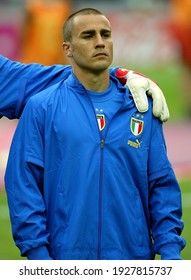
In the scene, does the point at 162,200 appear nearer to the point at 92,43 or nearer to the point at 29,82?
the point at 92,43

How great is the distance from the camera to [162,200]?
19.2 feet

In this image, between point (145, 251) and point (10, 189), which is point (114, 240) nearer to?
point (145, 251)

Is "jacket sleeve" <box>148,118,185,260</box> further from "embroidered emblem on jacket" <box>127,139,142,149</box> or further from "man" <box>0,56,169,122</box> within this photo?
"man" <box>0,56,169,122</box>

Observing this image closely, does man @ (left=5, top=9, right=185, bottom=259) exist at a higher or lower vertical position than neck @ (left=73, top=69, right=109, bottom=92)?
lower

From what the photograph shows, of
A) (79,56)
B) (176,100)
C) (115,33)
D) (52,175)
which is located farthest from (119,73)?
(115,33)

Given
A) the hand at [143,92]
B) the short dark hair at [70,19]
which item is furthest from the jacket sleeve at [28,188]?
the hand at [143,92]

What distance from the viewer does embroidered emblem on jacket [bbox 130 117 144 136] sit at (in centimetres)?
580

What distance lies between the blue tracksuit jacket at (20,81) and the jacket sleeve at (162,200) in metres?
0.63

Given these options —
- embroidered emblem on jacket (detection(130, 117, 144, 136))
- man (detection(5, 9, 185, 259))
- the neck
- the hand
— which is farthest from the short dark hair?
embroidered emblem on jacket (detection(130, 117, 144, 136))

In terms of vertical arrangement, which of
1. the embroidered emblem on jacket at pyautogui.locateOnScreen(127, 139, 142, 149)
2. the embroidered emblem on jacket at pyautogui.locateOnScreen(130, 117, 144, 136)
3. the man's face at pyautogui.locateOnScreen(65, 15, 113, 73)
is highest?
the man's face at pyautogui.locateOnScreen(65, 15, 113, 73)

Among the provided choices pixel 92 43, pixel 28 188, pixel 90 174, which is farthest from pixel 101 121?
pixel 28 188

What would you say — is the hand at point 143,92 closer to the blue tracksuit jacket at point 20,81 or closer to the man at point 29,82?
the man at point 29,82

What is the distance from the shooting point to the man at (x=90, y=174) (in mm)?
5691

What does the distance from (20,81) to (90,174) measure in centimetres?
83
